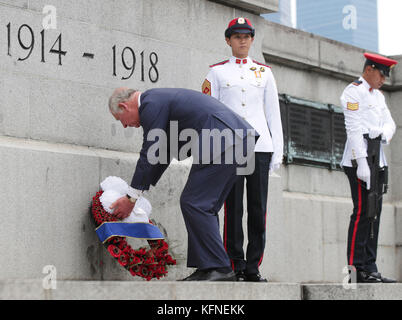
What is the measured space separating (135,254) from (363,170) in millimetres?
2397

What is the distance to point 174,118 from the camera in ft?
20.1

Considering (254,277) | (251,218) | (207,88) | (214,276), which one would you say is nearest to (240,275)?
(254,277)

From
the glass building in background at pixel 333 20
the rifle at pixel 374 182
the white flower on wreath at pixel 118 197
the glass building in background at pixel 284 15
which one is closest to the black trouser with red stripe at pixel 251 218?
the white flower on wreath at pixel 118 197

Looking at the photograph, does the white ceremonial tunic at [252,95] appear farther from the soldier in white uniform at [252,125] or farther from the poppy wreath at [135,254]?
the poppy wreath at [135,254]

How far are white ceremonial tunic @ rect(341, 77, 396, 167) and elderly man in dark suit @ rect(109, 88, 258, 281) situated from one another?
2.00 m

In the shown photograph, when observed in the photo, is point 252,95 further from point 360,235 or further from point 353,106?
point 360,235

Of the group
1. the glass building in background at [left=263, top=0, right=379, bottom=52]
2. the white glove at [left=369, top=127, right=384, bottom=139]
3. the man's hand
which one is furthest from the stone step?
the glass building in background at [left=263, top=0, right=379, bottom=52]

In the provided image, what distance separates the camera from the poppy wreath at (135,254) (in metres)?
6.88

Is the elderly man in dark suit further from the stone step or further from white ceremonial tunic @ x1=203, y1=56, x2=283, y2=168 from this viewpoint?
white ceremonial tunic @ x1=203, y1=56, x2=283, y2=168

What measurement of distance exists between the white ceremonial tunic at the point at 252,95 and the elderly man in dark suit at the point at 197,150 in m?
0.87

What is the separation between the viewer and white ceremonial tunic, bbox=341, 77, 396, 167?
7957mm

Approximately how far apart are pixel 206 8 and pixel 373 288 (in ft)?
12.4
